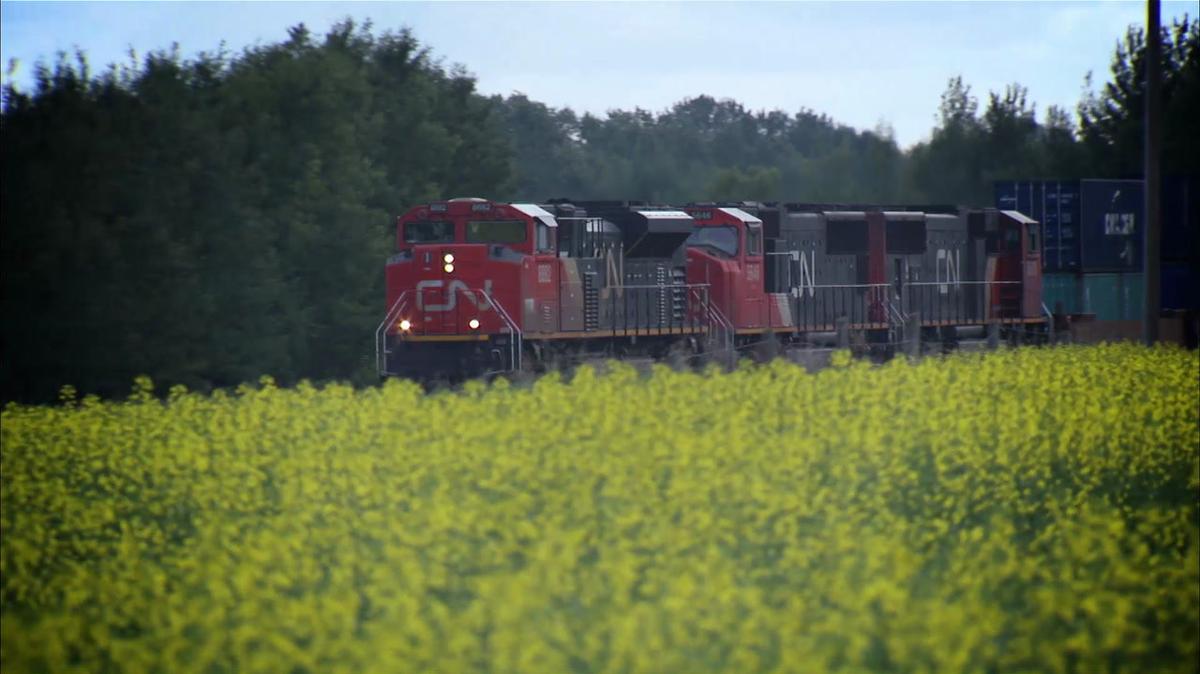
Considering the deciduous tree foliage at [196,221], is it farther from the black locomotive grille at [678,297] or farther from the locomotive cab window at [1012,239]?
the locomotive cab window at [1012,239]

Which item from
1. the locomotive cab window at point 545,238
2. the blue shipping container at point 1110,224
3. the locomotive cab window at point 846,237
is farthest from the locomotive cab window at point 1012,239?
the locomotive cab window at point 545,238

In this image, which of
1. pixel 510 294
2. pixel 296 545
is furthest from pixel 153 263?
pixel 296 545

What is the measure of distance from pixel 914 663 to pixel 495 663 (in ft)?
5.49

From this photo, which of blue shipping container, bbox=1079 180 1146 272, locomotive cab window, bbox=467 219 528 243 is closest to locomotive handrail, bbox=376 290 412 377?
locomotive cab window, bbox=467 219 528 243

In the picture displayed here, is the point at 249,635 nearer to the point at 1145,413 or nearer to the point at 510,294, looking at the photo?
the point at 1145,413

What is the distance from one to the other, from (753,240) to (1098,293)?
49.4 feet

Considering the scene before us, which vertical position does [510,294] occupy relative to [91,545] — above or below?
above

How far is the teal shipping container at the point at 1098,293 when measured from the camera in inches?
1420

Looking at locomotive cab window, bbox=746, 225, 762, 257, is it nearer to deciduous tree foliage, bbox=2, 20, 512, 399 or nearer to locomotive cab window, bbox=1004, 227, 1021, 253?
locomotive cab window, bbox=1004, 227, 1021, 253

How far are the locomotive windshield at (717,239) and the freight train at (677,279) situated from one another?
0.02 m

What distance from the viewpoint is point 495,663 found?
19.7ft

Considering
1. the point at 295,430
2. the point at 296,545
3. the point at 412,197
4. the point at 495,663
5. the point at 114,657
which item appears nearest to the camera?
the point at 495,663

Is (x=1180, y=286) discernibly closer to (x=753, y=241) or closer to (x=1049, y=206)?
(x=1049, y=206)

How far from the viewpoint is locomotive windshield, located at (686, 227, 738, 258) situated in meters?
25.2
